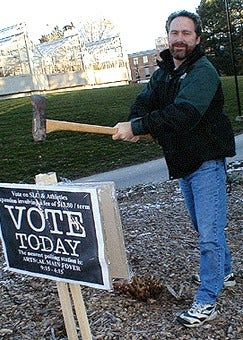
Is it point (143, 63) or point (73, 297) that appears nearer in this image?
point (73, 297)

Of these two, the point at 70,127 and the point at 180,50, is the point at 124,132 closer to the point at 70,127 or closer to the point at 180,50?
the point at 70,127

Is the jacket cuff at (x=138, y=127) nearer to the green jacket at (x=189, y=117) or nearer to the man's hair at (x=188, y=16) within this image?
the green jacket at (x=189, y=117)

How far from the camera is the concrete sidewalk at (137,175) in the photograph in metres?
8.43

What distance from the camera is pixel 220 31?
40906 mm

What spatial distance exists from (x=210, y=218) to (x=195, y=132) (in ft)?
1.54

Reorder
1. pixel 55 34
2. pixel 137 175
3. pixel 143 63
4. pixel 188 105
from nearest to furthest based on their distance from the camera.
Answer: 1. pixel 188 105
2. pixel 137 175
3. pixel 55 34
4. pixel 143 63

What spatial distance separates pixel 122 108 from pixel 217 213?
14.6m

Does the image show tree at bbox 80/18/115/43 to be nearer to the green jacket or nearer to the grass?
the grass

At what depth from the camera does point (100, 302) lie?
313 cm

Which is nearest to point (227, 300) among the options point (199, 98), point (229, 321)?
point (229, 321)

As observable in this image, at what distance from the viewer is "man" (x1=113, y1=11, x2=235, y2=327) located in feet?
8.14

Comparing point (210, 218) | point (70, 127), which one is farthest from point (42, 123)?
point (210, 218)

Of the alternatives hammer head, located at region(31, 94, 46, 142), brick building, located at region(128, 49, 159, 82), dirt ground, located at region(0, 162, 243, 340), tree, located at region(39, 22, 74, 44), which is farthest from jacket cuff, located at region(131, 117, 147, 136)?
brick building, located at region(128, 49, 159, 82)

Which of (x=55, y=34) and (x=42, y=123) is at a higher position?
(x=55, y=34)
